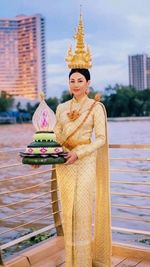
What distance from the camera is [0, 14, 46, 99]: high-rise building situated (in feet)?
277

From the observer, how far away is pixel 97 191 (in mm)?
2432

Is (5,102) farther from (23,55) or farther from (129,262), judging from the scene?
(129,262)

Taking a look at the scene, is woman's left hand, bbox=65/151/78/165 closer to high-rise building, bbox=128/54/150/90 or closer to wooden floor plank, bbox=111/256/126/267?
wooden floor plank, bbox=111/256/126/267

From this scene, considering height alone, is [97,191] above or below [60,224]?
above

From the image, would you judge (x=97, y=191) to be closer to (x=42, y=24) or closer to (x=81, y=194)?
(x=81, y=194)

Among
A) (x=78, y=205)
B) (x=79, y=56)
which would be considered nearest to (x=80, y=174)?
(x=78, y=205)

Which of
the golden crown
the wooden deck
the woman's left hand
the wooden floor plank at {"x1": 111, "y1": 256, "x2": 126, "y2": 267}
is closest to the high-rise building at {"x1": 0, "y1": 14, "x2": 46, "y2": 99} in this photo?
the wooden deck

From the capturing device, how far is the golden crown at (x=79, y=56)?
2264mm

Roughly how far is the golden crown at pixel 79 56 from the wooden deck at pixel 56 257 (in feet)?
4.00

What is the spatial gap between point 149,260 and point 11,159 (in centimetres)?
1421

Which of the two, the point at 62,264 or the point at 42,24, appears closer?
the point at 62,264

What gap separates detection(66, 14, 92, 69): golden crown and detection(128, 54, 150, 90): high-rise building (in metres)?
73.4

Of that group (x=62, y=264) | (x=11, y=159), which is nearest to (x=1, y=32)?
(x=11, y=159)

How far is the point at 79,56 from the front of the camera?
2.28 meters
